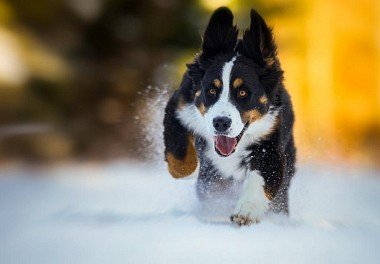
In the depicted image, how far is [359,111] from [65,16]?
5.56m

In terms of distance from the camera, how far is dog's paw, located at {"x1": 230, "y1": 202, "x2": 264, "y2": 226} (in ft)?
14.0

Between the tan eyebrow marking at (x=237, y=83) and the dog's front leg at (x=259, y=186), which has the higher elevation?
the tan eyebrow marking at (x=237, y=83)

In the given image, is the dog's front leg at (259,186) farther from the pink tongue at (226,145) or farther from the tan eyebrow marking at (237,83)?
the tan eyebrow marking at (237,83)

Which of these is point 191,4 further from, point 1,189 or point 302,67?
point 1,189

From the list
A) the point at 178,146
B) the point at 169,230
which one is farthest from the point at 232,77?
the point at 169,230

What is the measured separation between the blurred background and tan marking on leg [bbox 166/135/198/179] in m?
4.54

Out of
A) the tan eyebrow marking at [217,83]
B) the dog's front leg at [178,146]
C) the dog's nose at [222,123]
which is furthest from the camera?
the dog's front leg at [178,146]

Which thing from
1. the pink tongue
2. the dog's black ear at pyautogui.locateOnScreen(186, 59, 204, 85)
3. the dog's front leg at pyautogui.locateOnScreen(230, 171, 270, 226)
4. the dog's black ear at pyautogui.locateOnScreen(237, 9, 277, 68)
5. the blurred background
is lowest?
the dog's front leg at pyautogui.locateOnScreen(230, 171, 270, 226)

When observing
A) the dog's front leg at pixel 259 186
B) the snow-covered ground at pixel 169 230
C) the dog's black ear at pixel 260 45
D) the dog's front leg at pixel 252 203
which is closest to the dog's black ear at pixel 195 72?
the dog's black ear at pixel 260 45

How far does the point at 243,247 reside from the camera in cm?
440

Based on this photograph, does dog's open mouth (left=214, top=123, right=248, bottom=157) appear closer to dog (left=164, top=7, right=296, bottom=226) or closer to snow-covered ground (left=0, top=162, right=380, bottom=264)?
dog (left=164, top=7, right=296, bottom=226)

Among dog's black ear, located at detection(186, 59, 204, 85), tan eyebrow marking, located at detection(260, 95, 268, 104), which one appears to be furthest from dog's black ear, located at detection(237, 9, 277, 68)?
dog's black ear, located at detection(186, 59, 204, 85)

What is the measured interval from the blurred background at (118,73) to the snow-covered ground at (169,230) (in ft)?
11.4

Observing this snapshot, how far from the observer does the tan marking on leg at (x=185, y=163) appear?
16.8 ft
